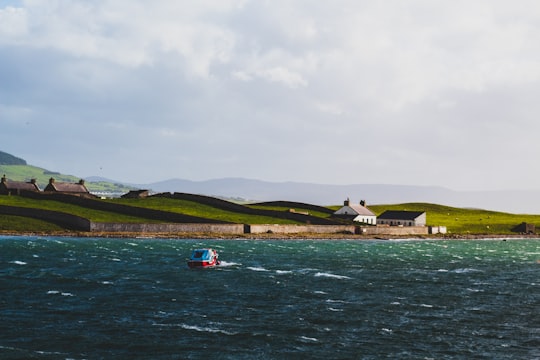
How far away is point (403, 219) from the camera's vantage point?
17275 cm

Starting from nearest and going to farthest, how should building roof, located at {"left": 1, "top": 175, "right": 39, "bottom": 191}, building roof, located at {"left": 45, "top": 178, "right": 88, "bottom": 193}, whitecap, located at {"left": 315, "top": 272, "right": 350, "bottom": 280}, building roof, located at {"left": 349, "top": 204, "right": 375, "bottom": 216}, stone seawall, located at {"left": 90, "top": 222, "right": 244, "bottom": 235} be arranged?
whitecap, located at {"left": 315, "top": 272, "right": 350, "bottom": 280}, stone seawall, located at {"left": 90, "top": 222, "right": 244, "bottom": 235}, building roof, located at {"left": 1, "top": 175, "right": 39, "bottom": 191}, building roof, located at {"left": 349, "top": 204, "right": 375, "bottom": 216}, building roof, located at {"left": 45, "top": 178, "right": 88, "bottom": 193}

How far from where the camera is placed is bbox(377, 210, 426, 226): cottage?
561ft

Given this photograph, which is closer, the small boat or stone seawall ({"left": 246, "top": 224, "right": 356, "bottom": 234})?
the small boat

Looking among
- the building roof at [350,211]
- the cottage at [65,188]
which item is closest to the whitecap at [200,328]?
the building roof at [350,211]

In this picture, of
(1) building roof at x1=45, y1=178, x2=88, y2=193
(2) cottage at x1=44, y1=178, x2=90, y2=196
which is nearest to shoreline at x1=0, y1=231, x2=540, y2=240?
(2) cottage at x1=44, y1=178, x2=90, y2=196

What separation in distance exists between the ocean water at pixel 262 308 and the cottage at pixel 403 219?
80591mm

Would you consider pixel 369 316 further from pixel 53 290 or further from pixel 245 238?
pixel 245 238

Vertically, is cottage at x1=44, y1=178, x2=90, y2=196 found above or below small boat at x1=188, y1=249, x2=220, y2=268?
above

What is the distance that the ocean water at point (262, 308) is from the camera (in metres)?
36.7

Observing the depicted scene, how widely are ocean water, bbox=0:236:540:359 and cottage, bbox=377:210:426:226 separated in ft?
264

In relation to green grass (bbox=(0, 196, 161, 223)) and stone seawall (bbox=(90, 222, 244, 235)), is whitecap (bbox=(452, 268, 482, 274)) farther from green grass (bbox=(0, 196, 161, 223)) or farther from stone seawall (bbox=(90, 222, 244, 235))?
green grass (bbox=(0, 196, 161, 223))

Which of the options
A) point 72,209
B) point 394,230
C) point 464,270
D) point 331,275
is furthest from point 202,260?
point 394,230

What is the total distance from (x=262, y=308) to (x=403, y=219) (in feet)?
422

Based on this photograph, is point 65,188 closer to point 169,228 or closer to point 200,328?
point 169,228
